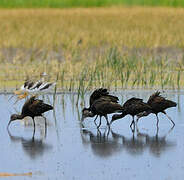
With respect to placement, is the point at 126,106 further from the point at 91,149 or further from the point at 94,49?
the point at 94,49

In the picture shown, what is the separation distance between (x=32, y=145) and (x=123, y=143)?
1172 mm

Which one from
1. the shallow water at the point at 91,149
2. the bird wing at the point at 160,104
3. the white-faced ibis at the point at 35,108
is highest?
the bird wing at the point at 160,104

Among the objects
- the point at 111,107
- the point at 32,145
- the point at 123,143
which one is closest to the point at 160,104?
the point at 111,107

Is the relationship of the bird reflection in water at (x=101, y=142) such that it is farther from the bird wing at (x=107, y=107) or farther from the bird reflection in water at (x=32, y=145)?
the bird reflection in water at (x=32, y=145)

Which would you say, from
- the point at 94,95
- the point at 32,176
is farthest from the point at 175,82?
the point at 32,176

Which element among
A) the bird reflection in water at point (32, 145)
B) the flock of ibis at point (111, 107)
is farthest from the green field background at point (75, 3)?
the bird reflection in water at point (32, 145)

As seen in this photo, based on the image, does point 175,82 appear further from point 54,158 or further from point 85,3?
point 85,3

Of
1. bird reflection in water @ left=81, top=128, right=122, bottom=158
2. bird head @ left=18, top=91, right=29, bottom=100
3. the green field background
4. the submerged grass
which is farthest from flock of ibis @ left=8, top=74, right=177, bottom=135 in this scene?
the green field background

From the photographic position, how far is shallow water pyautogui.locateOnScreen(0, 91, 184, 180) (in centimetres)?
778

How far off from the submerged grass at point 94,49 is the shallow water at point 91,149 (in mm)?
2194

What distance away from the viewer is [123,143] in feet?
30.6

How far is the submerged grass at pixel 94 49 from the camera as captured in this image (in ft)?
50.1

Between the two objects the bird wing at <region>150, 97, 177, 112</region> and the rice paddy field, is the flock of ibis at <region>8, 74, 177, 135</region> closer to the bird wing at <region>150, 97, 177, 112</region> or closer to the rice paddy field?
the bird wing at <region>150, 97, 177, 112</region>

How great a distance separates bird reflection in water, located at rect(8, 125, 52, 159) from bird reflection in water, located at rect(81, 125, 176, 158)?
0.56 metres
